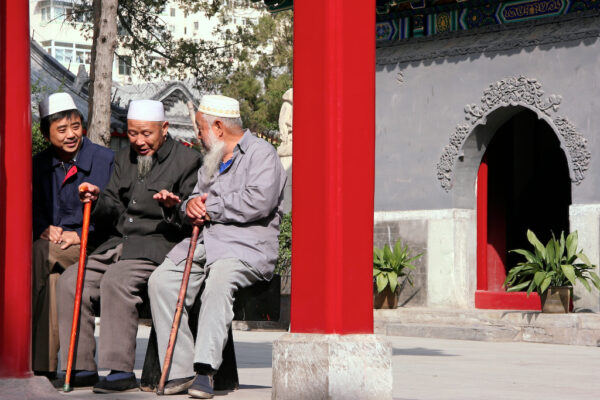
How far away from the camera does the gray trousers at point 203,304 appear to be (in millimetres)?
6191

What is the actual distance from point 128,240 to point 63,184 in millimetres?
709

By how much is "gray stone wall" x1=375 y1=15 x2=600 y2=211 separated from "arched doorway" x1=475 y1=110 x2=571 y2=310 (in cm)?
78

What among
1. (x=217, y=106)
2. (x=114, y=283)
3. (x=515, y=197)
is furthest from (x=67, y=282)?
(x=515, y=197)

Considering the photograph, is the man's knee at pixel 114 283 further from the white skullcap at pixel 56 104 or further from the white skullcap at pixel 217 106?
the white skullcap at pixel 56 104

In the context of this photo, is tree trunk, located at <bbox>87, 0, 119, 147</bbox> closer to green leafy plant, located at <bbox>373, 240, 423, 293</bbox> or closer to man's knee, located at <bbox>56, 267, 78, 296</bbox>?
green leafy plant, located at <bbox>373, 240, 423, 293</bbox>

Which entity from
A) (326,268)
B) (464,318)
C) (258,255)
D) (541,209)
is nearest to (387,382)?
(326,268)

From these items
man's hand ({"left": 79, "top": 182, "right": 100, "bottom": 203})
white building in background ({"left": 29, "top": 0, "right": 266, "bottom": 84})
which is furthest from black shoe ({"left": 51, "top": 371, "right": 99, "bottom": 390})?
white building in background ({"left": 29, "top": 0, "right": 266, "bottom": 84})

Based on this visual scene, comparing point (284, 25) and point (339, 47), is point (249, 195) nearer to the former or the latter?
point (339, 47)

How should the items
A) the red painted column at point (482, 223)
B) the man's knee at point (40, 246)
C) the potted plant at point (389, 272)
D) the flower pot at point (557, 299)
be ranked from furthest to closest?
the red painted column at point (482, 223)
the potted plant at point (389, 272)
the flower pot at point (557, 299)
the man's knee at point (40, 246)

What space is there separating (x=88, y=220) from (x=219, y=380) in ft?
4.01

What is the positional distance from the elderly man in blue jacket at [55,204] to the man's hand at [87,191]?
1.14ft

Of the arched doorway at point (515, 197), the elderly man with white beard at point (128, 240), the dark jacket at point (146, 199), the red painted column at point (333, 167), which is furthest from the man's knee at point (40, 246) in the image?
the arched doorway at point (515, 197)

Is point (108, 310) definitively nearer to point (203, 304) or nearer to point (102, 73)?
point (203, 304)

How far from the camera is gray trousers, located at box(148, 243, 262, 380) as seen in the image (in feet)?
20.3
